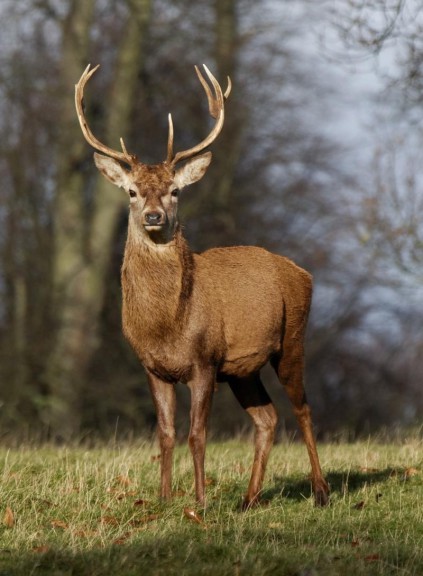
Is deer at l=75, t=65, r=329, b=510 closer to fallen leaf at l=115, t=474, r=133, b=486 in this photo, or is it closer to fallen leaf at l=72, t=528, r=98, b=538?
fallen leaf at l=115, t=474, r=133, b=486

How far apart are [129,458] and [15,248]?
1394 cm

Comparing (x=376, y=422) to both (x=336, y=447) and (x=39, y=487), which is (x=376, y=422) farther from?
(x=39, y=487)

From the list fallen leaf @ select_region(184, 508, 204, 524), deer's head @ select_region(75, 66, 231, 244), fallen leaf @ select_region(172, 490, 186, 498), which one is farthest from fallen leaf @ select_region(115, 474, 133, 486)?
deer's head @ select_region(75, 66, 231, 244)

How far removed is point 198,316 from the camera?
8.19 m

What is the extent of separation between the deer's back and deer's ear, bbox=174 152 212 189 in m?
0.56

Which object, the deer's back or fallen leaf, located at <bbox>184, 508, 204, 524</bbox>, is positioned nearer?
fallen leaf, located at <bbox>184, 508, 204, 524</bbox>

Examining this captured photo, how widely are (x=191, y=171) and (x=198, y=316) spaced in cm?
116

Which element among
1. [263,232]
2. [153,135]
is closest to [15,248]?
[153,135]

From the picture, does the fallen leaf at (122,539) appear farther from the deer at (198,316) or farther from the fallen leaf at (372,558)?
the fallen leaf at (372,558)

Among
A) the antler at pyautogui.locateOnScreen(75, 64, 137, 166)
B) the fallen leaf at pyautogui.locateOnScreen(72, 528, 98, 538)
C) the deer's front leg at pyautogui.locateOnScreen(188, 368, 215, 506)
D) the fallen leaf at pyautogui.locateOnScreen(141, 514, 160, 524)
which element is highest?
the antler at pyautogui.locateOnScreen(75, 64, 137, 166)

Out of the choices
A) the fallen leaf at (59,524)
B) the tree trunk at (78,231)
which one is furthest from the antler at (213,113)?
the tree trunk at (78,231)

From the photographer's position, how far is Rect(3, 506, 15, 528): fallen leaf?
7.38 metres

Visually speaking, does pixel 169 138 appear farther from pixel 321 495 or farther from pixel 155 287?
pixel 321 495

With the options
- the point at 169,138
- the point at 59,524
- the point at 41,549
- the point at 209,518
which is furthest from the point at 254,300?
the point at 41,549
